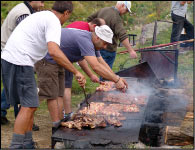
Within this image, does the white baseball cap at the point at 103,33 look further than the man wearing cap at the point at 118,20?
No

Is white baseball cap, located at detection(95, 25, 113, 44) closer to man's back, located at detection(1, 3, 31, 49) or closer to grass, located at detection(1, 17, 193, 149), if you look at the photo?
man's back, located at detection(1, 3, 31, 49)

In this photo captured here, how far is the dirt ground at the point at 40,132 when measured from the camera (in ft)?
16.7

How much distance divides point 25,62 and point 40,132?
223 cm

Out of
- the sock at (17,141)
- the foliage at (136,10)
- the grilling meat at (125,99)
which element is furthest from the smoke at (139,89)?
the foliage at (136,10)

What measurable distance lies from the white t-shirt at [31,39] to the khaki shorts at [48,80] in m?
0.89

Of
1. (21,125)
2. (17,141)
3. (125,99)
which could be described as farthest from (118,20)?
(17,141)

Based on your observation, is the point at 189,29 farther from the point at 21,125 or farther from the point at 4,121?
the point at 21,125

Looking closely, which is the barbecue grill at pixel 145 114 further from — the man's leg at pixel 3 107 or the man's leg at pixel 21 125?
the man's leg at pixel 3 107

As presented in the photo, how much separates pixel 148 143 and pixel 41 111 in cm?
297

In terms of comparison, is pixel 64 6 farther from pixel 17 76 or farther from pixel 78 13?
pixel 78 13

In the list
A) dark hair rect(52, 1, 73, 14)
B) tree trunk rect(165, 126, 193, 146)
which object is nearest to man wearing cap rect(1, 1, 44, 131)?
dark hair rect(52, 1, 73, 14)

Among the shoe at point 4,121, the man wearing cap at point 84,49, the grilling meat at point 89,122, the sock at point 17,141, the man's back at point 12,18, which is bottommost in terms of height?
the shoe at point 4,121

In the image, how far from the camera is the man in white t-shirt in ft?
12.4

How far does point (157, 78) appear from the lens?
7332 millimetres
